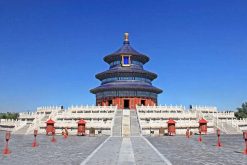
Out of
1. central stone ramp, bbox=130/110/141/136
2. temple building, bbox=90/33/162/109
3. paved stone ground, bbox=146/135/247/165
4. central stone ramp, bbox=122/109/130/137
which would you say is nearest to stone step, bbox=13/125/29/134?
central stone ramp, bbox=122/109/130/137

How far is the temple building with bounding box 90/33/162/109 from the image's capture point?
62.1 meters

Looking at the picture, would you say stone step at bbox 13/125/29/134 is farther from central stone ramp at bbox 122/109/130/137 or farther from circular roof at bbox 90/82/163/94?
circular roof at bbox 90/82/163/94

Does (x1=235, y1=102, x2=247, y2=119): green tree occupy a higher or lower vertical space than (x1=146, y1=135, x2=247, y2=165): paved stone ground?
higher

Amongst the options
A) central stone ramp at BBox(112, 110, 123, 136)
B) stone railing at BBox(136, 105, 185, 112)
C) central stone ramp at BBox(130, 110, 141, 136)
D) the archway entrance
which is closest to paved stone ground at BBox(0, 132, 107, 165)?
central stone ramp at BBox(112, 110, 123, 136)

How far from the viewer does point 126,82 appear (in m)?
63.9

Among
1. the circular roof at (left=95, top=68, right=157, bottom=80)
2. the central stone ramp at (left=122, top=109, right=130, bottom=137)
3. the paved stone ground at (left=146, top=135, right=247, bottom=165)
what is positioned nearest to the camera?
the paved stone ground at (left=146, top=135, right=247, bottom=165)

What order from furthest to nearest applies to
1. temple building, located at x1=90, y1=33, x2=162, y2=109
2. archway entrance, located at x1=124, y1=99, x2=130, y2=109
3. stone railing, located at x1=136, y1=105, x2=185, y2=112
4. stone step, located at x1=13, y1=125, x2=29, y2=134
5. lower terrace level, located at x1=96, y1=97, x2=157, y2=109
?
archway entrance, located at x1=124, y1=99, x2=130, y2=109 < temple building, located at x1=90, y1=33, x2=162, y2=109 < lower terrace level, located at x1=96, y1=97, x2=157, y2=109 < stone railing, located at x1=136, y1=105, x2=185, y2=112 < stone step, located at x1=13, y1=125, x2=29, y2=134

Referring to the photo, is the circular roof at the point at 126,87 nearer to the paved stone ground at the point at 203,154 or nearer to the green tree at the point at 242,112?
the green tree at the point at 242,112

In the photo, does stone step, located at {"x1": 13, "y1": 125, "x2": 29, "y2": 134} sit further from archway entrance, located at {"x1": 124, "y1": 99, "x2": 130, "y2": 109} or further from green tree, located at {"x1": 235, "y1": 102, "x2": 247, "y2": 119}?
green tree, located at {"x1": 235, "y1": 102, "x2": 247, "y2": 119}

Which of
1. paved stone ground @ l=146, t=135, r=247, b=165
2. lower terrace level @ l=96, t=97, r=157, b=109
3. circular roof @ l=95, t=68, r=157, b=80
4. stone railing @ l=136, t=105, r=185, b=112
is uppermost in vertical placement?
circular roof @ l=95, t=68, r=157, b=80

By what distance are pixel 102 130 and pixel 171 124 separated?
9113mm

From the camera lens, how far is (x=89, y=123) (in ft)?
129

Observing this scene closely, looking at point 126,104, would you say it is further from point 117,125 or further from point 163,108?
point 117,125

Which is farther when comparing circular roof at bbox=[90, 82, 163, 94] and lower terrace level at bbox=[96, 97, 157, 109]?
lower terrace level at bbox=[96, 97, 157, 109]
